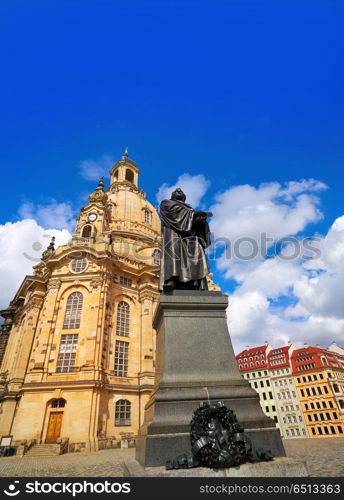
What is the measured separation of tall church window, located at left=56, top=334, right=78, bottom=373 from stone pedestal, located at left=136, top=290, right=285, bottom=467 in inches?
883

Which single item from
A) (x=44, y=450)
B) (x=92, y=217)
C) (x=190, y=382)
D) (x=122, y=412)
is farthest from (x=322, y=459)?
(x=92, y=217)

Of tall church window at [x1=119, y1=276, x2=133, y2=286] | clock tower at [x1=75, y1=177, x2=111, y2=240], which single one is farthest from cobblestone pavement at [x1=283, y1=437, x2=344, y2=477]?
clock tower at [x1=75, y1=177, x2=111, y2=240]

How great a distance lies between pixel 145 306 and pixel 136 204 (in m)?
25.0

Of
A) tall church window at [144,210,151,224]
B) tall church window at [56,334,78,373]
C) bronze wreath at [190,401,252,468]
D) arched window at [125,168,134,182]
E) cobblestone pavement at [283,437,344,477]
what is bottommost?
cobblestone pavement at [283,437,344,477]

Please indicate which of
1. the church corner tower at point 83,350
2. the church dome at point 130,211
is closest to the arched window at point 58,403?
the church corner tower at point 83,350

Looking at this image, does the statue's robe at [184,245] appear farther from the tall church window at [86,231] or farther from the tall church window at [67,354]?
the tall church window at [86,231]

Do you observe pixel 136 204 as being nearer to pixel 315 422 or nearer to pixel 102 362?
pixel 102 362

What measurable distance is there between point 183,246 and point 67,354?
75.8 ft

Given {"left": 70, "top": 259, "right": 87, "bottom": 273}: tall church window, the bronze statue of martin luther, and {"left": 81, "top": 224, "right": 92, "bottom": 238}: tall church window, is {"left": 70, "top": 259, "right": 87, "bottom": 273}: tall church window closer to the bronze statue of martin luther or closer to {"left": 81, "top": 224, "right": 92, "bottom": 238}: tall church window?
{"left": 81, "top": 224, "right": 92, "bottom": 238}: tall church window

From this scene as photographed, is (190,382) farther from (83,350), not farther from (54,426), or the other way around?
(83,350)

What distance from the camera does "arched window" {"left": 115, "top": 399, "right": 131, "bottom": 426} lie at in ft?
81.7

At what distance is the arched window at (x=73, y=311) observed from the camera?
27203 mm

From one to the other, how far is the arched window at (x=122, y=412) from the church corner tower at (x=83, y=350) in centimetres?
8
